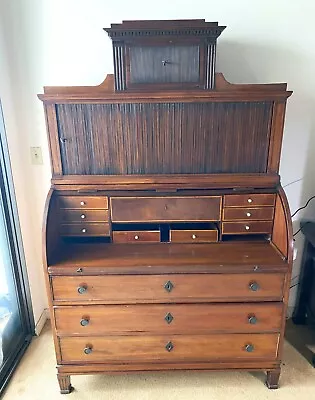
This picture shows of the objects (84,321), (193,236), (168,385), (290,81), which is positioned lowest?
(168,385)

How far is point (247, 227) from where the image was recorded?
1756 mm

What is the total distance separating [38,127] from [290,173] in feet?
4.94

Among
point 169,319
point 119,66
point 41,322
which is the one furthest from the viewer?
point 41,322

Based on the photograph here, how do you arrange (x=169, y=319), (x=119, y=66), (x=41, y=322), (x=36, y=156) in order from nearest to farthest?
1. (x=119, y=66)
2. (x=169, y=319)
3. (x=36, y=156)
4. (x=41, y=322)

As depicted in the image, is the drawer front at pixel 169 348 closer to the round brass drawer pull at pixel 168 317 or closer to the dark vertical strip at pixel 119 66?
the round brass drawer pull at pixel 168 317

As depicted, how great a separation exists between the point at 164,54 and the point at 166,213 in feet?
2.44

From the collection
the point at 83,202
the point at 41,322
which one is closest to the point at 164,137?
the point at 83,202

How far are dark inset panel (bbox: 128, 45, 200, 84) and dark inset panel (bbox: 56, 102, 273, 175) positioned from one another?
119 mm

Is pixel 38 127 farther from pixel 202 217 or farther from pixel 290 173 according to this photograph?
pixel 290 173

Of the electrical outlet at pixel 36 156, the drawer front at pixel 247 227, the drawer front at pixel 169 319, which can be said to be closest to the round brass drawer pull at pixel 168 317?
the drawer front at pixel 169 319

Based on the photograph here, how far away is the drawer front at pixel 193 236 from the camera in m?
1.76

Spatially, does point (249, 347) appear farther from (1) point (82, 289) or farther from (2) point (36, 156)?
(2) point (36, 156)

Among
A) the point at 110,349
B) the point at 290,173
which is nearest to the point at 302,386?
the point at 110,349

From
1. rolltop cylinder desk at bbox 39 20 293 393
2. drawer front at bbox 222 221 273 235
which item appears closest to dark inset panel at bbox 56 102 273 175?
rolltop cylinder desk at bbox 39 20 293 393
